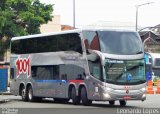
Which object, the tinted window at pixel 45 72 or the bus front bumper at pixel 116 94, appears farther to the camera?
the tinted window at pixel 45 72

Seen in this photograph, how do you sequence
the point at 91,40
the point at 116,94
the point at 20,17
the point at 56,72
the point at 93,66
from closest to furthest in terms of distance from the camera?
the point at 116,94 < the point at 93,66 < the point at 91,40 < the point at 56,72 < the point at 20,17

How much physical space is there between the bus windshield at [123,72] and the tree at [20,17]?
32080 millimetres

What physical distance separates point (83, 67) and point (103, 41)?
5.38 feet

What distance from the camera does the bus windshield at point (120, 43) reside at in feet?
90.4

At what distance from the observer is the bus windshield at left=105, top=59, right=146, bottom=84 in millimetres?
27125

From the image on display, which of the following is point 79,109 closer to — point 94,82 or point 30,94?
point 94,82

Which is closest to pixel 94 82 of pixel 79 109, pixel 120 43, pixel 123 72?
pixel 123 72

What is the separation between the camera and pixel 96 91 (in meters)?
27.4

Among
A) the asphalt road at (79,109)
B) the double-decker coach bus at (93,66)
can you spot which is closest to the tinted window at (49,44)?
the double-decker coach bus at (93,66)

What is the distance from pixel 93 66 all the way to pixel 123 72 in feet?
4.82

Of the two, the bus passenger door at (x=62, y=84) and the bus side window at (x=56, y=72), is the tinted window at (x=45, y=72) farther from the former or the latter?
the bus passenger door at (x=62, y=84)

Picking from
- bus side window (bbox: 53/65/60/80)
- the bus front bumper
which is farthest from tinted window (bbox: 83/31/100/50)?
bus side window (bbox: 53/65/60/80)

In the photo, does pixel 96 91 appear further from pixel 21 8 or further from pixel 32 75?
pixel 21 8

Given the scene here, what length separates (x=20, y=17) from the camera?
6019 cm
